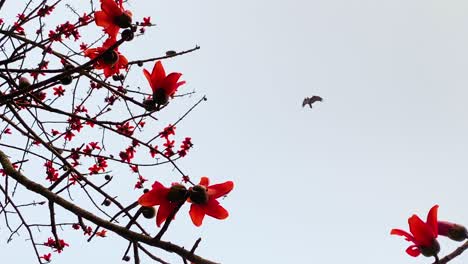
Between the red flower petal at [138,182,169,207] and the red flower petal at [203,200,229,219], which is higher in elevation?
the red flower petal at [138,182,169,207]

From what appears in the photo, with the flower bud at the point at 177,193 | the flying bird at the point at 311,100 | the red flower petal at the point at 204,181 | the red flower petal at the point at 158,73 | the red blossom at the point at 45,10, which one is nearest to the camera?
the flower bud at the point at 177,193

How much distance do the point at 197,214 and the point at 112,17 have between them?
3.21 ft

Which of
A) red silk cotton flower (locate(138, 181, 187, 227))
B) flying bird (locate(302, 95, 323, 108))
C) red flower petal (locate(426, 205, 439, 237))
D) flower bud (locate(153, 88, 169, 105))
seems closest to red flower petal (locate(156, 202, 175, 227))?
red silk cotton flower (locate(138, 181, 187, 227))

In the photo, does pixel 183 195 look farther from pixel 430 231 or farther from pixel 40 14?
pixel 40 14

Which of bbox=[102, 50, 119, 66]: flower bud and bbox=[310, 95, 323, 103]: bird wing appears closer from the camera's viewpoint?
bbox=[102, 50, 119, 66]: flower bud

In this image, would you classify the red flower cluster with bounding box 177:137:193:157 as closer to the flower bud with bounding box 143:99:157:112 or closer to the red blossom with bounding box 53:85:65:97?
the red blossom with bounding box 53:85:65:97

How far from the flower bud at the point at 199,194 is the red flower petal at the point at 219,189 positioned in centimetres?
3

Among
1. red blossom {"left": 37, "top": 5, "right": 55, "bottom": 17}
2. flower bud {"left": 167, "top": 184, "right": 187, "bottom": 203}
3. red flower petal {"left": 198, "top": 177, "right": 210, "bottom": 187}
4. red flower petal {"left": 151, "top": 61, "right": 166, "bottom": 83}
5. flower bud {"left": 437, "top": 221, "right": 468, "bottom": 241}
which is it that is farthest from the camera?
red blossom {"left": 37, "top": 5, "right": 55, "bottom": 17}

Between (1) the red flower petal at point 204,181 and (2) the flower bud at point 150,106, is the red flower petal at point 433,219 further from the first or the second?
(2) the flower bud at point 150,106

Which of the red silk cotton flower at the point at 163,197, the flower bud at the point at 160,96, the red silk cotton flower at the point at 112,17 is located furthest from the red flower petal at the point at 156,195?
the red silk cotton flower at the point at 112,17

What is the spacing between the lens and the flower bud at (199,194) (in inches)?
46.6

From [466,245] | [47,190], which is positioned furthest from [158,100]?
[466,245]

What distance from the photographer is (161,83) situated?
1724 mm

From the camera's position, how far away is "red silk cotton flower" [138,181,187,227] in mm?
1150
